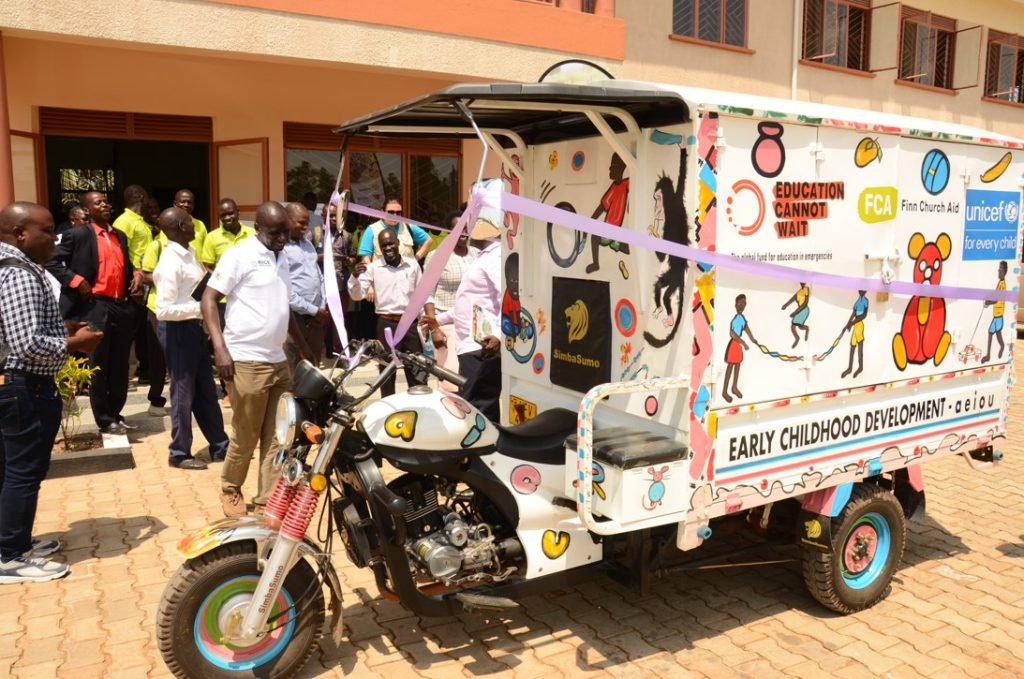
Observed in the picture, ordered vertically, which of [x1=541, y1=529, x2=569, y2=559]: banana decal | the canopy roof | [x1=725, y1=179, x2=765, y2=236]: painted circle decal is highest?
the canopy roof

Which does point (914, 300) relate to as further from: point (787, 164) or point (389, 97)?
point (389, 97)

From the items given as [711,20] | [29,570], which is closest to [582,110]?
[29,570]

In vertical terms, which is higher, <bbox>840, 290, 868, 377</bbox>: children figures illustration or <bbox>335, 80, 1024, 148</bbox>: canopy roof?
<bbox>335, 80, 1024, 148</bbox>: canopy roof

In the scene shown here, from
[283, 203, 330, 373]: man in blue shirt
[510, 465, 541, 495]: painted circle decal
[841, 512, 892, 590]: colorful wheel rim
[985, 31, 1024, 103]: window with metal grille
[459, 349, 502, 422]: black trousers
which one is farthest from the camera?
[985, 31, 1024, 103]: window with metal grille

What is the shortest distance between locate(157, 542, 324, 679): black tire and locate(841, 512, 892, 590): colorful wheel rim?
262 centimetres

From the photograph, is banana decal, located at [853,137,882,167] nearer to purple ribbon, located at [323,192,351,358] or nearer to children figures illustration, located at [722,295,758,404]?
children figures illustration, located at [722,295,758,404]

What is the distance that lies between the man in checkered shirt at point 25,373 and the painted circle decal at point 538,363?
8.06 feet

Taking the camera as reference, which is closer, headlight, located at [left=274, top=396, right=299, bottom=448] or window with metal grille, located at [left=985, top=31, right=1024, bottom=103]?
headlight, located at [left=274, top=396, right=299, bottom=448]

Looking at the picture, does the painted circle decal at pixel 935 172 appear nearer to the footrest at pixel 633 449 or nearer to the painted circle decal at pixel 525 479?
the footrest at pixel 633 449

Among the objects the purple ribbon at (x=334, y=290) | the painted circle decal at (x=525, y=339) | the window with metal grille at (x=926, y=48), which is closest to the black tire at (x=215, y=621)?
the purple ribbon at (x=334, y=290)

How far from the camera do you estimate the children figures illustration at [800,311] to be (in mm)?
3799

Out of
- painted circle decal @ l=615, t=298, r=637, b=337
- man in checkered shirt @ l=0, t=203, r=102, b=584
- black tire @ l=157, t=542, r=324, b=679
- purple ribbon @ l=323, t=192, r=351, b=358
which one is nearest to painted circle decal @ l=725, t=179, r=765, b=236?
painted circle decal @ l=615, t=298, r=637, b=337

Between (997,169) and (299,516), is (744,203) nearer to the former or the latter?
(997,169)

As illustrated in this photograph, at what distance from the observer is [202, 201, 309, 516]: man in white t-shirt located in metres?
4.99
